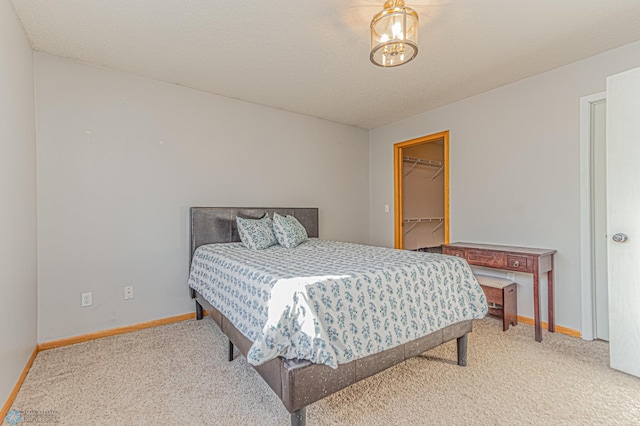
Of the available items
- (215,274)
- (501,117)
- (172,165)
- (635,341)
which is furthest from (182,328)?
(501,117)

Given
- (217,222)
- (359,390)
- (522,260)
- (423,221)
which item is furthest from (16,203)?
(423,221)

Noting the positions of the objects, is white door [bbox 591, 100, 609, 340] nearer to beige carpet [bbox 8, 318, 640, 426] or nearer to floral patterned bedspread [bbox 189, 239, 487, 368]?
beige carpet [bbox 8, 318, 640, 426]

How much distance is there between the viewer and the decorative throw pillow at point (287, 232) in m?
3.12

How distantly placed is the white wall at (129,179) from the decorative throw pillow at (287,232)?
55 centimetres

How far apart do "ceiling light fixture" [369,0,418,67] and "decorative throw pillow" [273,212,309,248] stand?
72.1 inches

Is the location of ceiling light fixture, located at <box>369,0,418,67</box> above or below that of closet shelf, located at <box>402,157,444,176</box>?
above

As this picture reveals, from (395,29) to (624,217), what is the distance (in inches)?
75.8

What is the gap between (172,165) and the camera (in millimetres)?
3086

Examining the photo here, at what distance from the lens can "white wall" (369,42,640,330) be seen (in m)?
2.67

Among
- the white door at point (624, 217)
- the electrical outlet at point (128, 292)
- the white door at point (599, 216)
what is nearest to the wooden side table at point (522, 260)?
the white door at point (599, 216)

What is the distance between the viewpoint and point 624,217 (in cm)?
204

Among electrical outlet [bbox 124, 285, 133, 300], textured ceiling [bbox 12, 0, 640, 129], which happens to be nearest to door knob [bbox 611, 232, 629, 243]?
textured ceiling [bbox 12, 0, 640, 129]

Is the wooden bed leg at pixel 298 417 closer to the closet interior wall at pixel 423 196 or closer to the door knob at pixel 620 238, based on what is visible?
the door knob at pixel 620 238

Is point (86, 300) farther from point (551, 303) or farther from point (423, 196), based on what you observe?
point (423, 196)
